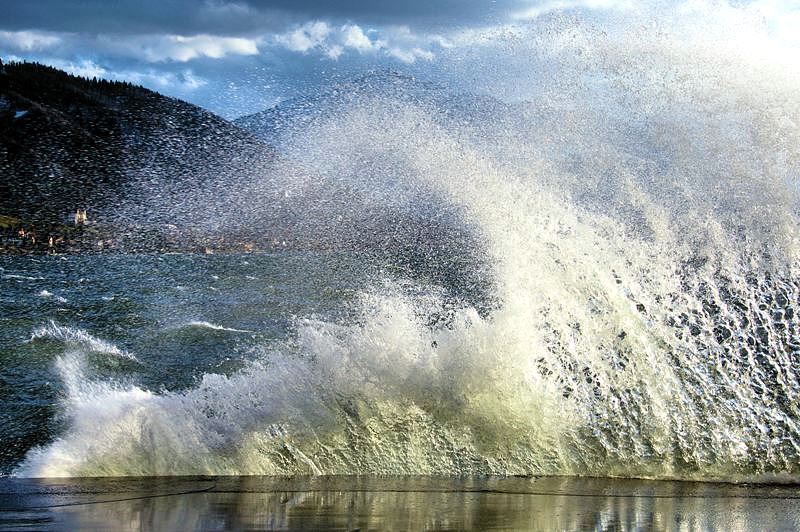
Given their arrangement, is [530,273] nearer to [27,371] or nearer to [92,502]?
[92,502]

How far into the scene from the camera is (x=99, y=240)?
232 feet

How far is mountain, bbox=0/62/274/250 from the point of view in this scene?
7762 cm

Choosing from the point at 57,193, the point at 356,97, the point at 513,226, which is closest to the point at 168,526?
the point at 513,226

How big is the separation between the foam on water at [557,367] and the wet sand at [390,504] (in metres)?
0.51

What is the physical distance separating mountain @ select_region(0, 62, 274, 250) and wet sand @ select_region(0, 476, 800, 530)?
54702mm

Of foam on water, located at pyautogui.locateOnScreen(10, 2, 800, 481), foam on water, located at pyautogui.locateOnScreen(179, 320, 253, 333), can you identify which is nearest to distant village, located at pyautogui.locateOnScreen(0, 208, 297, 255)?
foam on water, located at pyautogui.locateOnScreen(179, 320, 253, 333)

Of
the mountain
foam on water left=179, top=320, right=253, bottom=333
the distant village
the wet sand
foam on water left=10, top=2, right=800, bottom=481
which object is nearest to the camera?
the wet sand

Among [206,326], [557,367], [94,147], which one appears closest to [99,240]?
[206,326]

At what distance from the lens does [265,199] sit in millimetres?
63000

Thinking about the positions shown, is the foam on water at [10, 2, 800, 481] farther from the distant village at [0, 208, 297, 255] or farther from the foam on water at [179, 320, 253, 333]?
the distant village at [0, 208, 297, 255]

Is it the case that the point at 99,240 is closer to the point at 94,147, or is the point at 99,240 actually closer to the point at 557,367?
the point at 94,147

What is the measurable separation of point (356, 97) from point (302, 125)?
800 cm

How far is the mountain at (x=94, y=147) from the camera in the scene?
255ft

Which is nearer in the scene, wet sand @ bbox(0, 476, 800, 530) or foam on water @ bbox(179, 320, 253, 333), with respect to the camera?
wet sand @ bbox(0, 476, 800, 530)
